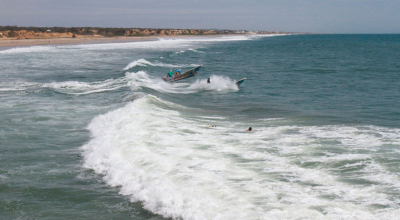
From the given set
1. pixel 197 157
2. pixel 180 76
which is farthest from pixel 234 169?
pixel 180 76

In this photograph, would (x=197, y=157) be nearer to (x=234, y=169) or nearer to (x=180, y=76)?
(x=234, y=169)

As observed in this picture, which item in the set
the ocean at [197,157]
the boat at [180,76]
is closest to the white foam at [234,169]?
the ocean at [197,157]

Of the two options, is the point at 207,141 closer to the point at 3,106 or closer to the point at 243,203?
the point at 243,203

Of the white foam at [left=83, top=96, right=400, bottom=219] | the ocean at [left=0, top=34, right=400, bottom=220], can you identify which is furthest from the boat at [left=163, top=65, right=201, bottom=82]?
the white foam at [left=83, top=96, right=400, bottom=219]

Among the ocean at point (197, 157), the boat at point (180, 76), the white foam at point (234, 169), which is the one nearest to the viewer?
the white foam at point (234, 169)

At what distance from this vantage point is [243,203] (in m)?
8.45

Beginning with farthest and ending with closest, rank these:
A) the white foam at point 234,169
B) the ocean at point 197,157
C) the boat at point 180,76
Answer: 1. the boat at point 180,76
2. the ocean at point 197,157
3. the white foam at point 234,169

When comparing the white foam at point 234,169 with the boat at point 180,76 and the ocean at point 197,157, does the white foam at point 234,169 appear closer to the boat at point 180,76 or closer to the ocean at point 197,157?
the ocean at point 197,157

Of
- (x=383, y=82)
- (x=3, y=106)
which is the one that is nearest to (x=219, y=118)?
(x=3, y=106)

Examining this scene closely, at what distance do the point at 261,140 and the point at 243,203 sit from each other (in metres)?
5.38

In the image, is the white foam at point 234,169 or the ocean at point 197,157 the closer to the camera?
the white foam at point 234,169

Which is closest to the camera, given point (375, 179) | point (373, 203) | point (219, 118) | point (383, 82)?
point (373, 203)

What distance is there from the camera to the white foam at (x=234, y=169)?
27.2 feet

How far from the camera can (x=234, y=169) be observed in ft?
34.9
